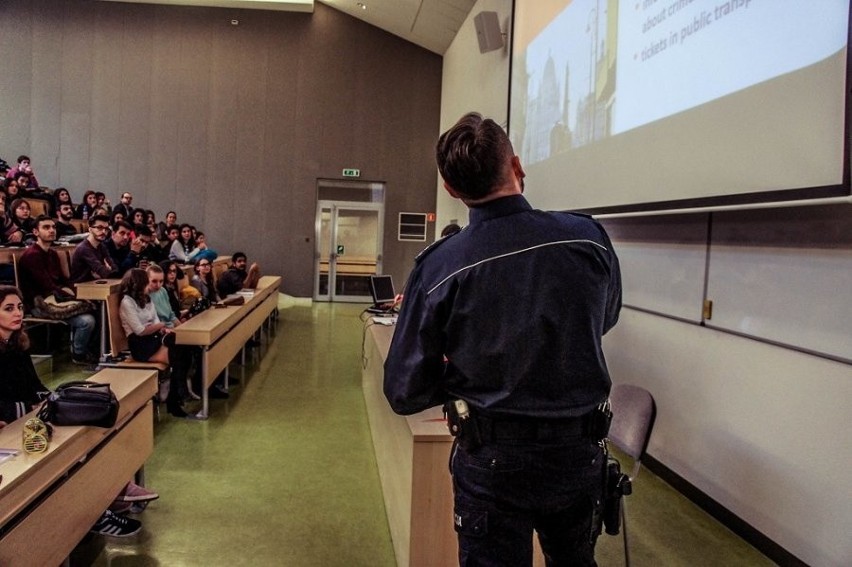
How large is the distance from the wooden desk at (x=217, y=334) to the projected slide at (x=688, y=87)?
286 centimetres

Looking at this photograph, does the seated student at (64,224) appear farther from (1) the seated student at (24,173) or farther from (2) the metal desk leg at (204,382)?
(2) the metal desk leg at (204,382)

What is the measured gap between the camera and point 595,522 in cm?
130

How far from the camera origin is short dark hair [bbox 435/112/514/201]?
1277mm

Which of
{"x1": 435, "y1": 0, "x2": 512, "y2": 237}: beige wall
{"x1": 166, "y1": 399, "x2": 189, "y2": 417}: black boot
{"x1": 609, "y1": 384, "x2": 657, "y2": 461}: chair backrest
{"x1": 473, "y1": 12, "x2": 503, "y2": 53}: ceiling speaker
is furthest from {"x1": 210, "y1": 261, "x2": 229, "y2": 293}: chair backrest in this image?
{"x1": 609, "y1": 384, "x2": 657, "y2": 461}: chair backrest

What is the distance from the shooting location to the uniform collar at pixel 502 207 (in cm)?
130

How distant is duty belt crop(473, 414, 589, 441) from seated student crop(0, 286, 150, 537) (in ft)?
7.17

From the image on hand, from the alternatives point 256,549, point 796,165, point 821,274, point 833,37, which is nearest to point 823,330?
point 821,274

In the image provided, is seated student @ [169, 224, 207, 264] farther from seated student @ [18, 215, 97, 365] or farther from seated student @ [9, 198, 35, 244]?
seated student @ [18, 215, 97, 365]

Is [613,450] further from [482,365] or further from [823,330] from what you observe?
[482,365]

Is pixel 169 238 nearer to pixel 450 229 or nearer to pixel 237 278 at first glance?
pixel 237 278

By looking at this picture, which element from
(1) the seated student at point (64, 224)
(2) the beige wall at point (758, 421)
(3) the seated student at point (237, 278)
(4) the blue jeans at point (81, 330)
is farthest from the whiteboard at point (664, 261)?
(1) the seated student at point (64, 224)

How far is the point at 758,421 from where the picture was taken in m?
2.78

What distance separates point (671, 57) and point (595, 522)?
254 centimetres

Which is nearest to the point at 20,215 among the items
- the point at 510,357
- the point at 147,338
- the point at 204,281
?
the point at 204,281
